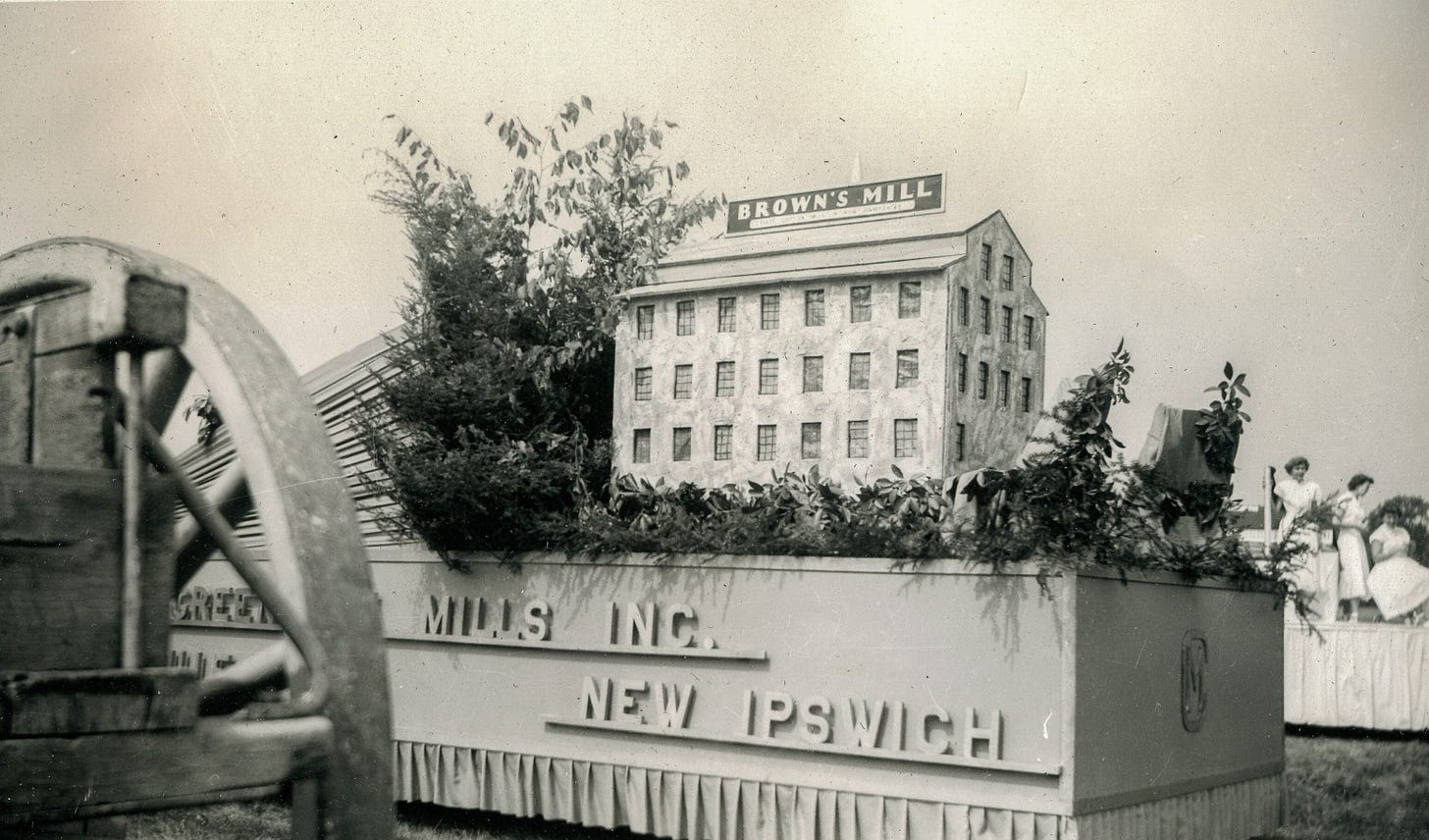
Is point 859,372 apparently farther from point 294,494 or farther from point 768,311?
point 294,494

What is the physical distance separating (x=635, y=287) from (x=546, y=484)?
1458 mm

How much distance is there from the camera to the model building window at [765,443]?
7.44 metres

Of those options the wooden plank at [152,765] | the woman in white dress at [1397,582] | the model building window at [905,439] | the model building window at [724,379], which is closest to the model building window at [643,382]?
the model building window at [724,379]

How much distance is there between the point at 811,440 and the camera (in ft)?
24.1

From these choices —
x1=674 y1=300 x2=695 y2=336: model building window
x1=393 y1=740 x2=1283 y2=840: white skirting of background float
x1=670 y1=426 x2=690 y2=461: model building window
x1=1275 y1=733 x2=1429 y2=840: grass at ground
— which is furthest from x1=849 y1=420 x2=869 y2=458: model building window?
x1=1275 y1=733 x2=1429 y2=840: grass at ground

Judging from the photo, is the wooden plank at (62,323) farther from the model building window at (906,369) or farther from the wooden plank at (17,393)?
the model building window at (906,369)

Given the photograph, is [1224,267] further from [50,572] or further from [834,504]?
[50,572]

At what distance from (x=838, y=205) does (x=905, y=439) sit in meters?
1.31

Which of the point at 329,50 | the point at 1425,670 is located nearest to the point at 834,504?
the point at 329,50

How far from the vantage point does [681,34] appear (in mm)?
7141

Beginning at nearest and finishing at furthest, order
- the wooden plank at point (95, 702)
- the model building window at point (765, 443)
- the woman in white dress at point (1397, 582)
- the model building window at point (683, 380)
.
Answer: the wooden plank at point (95, 702) < the model building window at point (765, 443) < the model building window at point (683, 380) < the woman in white dress at point (1397, 582)

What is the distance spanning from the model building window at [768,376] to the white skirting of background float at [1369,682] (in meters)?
6.86

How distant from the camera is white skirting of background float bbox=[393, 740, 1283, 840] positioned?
6.12 meters

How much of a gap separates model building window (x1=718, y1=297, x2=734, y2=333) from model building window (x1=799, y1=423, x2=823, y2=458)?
73 centimetres
